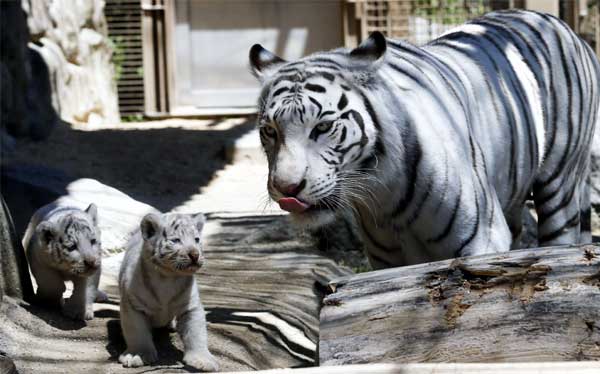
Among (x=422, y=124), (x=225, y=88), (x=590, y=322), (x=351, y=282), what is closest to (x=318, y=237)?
(x=422, y=124)

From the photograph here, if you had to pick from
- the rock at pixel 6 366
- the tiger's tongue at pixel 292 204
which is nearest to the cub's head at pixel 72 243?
the rock at pixel 6 366

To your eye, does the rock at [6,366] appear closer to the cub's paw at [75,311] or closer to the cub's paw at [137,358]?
the cub's paw at [137,358]

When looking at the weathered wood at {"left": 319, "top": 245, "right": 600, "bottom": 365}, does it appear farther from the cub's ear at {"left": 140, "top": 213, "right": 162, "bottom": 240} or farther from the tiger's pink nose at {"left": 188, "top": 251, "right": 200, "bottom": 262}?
the cub's ear at {"left": 140, "top": 213, "right": 162, "bottom": 240}

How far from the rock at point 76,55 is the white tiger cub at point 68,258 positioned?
688 cm

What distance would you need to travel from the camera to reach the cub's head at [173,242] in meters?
4.10

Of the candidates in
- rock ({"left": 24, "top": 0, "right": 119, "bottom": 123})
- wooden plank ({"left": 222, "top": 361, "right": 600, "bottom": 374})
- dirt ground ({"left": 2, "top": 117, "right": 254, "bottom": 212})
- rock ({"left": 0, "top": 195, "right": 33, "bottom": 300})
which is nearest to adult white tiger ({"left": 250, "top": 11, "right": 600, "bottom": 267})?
wooden plank ({"left": 222, "top": 361, "right": 600, "bottom": 374})

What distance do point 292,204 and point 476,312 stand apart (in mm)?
771

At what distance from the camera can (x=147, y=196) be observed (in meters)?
8.59

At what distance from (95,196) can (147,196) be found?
1.82m

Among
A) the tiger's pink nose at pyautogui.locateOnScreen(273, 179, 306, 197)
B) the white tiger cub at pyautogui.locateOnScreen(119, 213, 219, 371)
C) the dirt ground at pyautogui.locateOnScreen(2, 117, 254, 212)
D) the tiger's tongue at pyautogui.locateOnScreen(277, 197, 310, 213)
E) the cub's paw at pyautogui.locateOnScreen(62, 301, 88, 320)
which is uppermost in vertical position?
the tiger's pink nose at pyautogui.locateOnScreen(273, 179, 306, 197)

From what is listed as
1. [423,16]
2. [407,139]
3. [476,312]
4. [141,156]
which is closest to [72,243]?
[407,139]

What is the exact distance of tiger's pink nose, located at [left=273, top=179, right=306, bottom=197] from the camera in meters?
3.49

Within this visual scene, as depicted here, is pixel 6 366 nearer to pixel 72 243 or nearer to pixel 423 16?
pixel 72 243

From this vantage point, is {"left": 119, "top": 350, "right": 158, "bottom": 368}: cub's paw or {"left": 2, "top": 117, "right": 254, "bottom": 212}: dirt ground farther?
{"left": 2, "top": 117, "right": 254, "bottom": 212}: dirt ground
